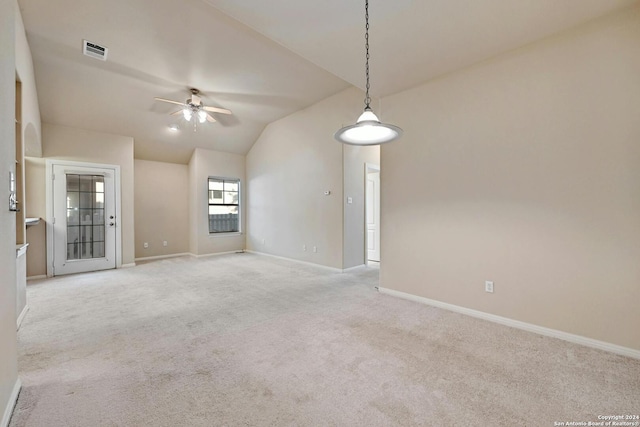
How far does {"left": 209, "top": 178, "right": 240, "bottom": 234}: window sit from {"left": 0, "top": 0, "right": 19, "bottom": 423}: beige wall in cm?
580

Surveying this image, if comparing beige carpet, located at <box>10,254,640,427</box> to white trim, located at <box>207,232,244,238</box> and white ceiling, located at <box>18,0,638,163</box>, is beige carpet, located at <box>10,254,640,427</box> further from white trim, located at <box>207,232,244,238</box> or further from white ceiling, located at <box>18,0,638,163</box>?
white trim, located at <box>207,232,244,238</box>

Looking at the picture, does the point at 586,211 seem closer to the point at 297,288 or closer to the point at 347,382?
the point at 347,382

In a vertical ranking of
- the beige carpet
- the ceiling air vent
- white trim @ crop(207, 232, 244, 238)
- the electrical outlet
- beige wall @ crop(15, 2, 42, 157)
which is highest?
the ceiling air vent

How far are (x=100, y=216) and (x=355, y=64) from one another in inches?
235

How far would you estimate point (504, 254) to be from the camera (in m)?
2.94

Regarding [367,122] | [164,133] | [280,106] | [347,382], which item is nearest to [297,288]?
[347,382]

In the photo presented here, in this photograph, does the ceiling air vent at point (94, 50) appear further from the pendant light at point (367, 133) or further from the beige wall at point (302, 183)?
the pendant light at point (367, 133)

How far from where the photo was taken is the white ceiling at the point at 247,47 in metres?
2.41

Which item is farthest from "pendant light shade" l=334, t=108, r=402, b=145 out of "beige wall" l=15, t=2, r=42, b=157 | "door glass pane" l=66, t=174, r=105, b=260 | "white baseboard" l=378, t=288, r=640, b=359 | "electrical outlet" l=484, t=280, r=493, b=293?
"door glass pane" l=66, t=174, r=105, b=260

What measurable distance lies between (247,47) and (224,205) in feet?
15.9

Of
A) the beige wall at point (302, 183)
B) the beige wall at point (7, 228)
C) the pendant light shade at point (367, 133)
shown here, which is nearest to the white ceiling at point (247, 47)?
the beige wall at point (302, 183)

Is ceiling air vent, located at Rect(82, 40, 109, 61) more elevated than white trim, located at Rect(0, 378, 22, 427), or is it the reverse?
ceiling air vent, located at Rect(82, 40, 109, 61)

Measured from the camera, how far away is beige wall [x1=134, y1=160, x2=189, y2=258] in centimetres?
689

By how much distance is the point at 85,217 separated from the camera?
559 cm
